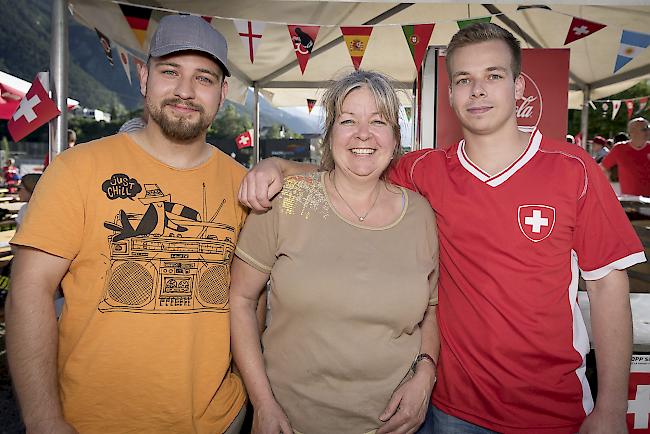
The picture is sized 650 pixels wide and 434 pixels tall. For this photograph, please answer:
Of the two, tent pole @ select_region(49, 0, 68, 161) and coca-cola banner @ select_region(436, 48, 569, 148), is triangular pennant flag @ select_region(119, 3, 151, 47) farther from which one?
coca-cola banner @ select_region(436, 48, 569, 148)

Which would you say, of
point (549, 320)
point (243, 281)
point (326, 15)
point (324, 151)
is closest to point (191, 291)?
point (243, 281)

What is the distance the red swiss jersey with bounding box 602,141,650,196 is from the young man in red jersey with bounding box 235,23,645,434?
21.6ft

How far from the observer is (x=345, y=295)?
1.48m

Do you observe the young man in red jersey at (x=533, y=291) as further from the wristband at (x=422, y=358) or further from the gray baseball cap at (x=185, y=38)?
the gray baseball cap at (x=185, y=38)

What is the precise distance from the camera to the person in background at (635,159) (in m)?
6.89

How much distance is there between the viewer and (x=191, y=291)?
1497 millimetres

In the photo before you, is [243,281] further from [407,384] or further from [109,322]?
[407,384]

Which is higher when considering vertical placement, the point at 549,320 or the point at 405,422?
the point at 549,320

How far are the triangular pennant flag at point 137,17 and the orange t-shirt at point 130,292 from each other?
2.37m

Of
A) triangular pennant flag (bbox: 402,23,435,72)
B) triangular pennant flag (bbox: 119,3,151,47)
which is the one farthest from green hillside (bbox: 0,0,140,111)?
triangular pennant flag (bbox: 402,23,435,72)

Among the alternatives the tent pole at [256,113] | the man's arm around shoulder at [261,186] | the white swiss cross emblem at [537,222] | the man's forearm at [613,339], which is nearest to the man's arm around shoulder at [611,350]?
the man's forearm at [613,339]

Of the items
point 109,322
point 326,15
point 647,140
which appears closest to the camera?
point 109,322

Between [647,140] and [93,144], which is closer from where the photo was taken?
[93,144]

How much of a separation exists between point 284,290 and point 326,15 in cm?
364
